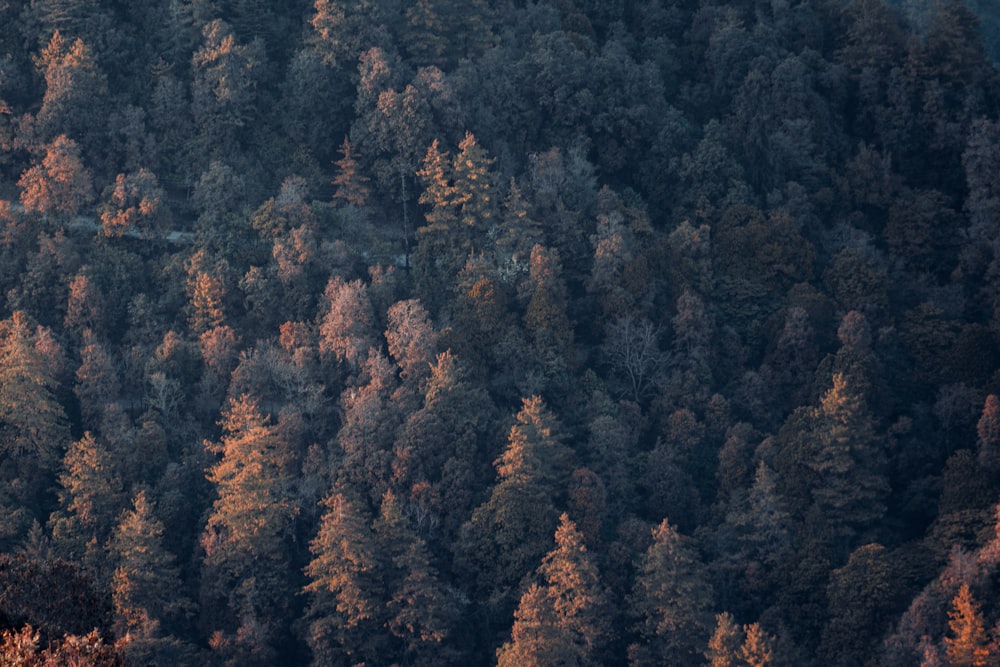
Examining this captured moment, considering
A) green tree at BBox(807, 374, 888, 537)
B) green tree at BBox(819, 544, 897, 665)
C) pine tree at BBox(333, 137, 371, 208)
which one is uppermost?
pine tree at BBox(333, 137, 371, 208)

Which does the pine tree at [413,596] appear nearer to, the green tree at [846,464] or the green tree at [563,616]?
the green tree at [563,616]

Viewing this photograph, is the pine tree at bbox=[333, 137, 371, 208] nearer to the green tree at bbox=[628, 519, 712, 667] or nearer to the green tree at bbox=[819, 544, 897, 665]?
the green tree at bbox=[628, 519, 712, 667]

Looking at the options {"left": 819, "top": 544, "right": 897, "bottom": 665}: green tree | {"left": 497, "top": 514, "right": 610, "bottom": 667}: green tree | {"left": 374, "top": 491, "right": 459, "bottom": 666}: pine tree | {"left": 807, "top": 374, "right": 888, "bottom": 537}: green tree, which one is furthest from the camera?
{"left": 807, "top": 374, "right": 888, "bottom": 537}: green tree

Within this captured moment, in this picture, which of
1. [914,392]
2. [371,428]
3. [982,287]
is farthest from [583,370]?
[982,287]

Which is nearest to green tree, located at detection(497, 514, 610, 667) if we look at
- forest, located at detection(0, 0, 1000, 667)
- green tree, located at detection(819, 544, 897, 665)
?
forest, located at detection(0, 0, 1000, 667)

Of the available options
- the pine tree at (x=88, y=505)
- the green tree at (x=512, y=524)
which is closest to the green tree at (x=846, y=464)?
the green tree at (x=512, y=524)

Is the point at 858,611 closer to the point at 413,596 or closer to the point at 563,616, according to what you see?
the point at 563,616
